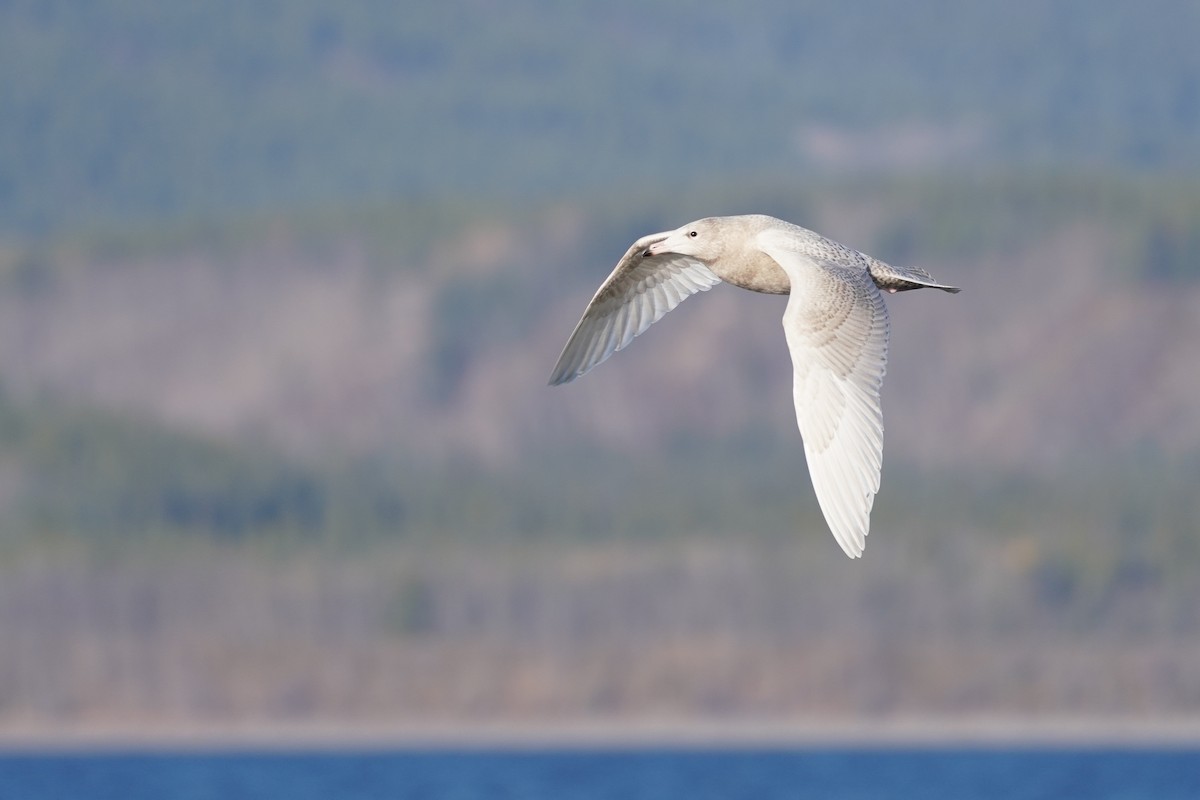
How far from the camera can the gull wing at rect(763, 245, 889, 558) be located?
620 inches

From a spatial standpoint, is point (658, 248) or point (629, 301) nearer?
point (658, 248)

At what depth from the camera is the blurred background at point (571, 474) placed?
302 feet

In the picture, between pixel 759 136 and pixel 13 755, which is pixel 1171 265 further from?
pixel 759 136

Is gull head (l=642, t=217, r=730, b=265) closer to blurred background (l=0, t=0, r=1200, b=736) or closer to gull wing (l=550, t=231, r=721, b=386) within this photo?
gull wing (l=550, t=231, r=721, b=386)

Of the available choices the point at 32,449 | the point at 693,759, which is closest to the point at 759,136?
the point at 32,449

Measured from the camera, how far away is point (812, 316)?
1650cm

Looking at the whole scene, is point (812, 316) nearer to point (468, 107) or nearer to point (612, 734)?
point (612, 734)

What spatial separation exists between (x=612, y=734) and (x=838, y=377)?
7587 centimetres

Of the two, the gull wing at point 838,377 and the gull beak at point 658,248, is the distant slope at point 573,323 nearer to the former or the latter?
the gull beak at point 658,248

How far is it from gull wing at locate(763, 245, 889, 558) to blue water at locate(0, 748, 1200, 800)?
1859 inches

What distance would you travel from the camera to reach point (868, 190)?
385ft

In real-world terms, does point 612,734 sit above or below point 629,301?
below

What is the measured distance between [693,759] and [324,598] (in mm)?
15063

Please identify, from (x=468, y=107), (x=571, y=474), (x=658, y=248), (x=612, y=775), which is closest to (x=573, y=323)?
(x=571, y=474)
